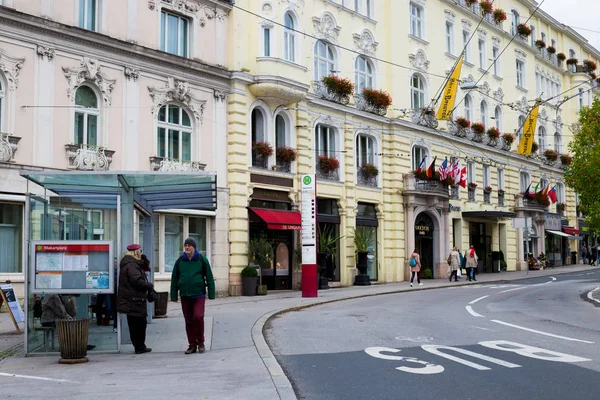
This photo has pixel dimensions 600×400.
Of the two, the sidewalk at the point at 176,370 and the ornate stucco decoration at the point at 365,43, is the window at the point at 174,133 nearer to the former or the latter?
the sidewalk at the point at 176,370

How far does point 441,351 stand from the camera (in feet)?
37.3

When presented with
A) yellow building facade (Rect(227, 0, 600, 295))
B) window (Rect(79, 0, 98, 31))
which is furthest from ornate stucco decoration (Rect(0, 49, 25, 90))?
yellow building facade (Rect(227, 0, 600, 295))

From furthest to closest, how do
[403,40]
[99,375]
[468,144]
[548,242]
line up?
[548,242]
[468,144]
[403,40]
[99,375]

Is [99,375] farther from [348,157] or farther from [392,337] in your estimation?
[348,157]

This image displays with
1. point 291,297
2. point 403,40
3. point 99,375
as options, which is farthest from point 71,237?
point 403,40

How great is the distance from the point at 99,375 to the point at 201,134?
686 inches

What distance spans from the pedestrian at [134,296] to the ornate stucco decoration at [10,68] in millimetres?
10777

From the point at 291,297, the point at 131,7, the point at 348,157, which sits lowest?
the point at 291,297

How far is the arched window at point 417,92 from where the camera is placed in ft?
127

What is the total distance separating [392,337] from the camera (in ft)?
44.0

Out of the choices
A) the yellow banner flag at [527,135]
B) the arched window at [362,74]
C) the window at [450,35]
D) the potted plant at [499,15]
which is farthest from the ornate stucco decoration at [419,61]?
the potted plant at [499,15]

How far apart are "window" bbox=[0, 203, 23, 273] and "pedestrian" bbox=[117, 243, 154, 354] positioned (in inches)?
387

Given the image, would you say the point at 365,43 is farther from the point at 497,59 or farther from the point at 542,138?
the point at 542,138

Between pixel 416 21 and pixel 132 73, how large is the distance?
19.8 meters
